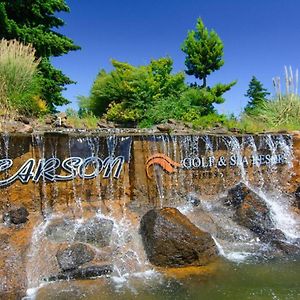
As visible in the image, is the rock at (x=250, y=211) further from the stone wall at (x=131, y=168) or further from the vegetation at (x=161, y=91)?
the vegetation at (x=161, y=91)

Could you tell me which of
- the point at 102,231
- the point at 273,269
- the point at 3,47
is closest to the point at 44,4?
the point at 3,47

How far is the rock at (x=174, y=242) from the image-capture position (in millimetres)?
5559

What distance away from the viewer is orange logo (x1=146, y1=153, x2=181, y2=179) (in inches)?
299

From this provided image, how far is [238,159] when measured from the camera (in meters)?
8.98

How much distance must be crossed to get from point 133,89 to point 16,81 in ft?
19.6

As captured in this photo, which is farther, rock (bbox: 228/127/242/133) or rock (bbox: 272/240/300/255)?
rock (bbox: 228/127/242/133)

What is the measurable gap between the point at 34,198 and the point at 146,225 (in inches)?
85.6

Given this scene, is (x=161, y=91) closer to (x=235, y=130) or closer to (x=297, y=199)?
(x=235, y=130)

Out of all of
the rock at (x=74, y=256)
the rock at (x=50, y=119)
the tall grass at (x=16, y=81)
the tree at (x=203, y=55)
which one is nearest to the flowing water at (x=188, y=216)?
the rock at (x=74, y=256)

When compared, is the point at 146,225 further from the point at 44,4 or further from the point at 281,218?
the point at 44,4

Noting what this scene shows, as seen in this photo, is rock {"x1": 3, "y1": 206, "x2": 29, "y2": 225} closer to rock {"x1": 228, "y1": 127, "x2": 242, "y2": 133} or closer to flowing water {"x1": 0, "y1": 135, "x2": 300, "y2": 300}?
flowing water {"x1": 0, "y1": 135, "x2": 300, "y2": 300}

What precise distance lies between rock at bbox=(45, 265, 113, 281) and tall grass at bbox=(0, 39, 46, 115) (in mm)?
3811

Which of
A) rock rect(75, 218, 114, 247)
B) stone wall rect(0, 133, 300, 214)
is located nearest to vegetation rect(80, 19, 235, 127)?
stone wall rect(0, 133, 300, 214)

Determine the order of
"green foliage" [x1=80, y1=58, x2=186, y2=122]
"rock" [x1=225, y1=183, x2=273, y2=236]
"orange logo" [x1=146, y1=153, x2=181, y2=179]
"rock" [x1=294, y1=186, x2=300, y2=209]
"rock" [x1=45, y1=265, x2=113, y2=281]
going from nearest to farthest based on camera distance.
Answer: "rock" [x1=45, y1=265, x2=113, y2=281]
"rock" [x1=225, y1=183, x2=273, y2=236]
"orange logo" [x1=146, y1=153, x2=181, y2=179]
"rock" [x1=294, y1=186, x2=300, y2=209]
"green foliage" [x1=80, y1=58, x2=186, y2=122]
